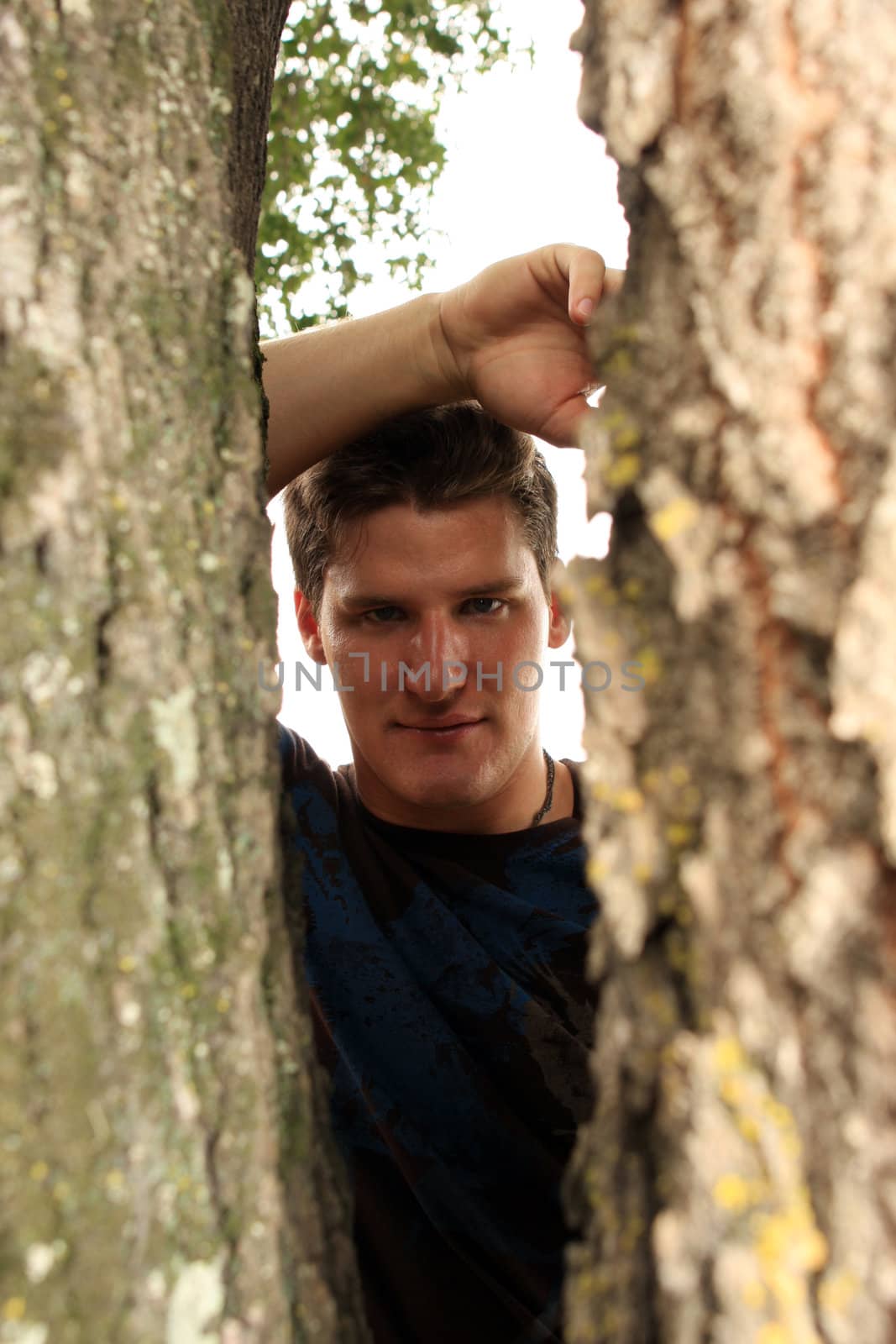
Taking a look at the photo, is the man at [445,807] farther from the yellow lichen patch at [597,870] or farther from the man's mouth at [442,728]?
the yellow lichen patch at [597,870]

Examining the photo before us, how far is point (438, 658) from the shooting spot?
113 inches

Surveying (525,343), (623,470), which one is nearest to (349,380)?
(525,343)

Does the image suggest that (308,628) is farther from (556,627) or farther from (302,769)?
(556,627)

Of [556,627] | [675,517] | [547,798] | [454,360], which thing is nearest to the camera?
[675,517]

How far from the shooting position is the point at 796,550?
0.82 m

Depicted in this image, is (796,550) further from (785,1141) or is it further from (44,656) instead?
(44,656)

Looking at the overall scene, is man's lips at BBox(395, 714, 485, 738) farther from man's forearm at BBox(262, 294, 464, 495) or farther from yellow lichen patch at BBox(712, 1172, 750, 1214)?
yellow lichen patch at BBox(712, 1172, 750, 1214)

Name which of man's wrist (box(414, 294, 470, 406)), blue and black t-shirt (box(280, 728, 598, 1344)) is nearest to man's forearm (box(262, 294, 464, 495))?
man's wrist (box(414, 294, 470, 406))

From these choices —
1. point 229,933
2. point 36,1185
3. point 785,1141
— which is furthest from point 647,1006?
point 36,1185

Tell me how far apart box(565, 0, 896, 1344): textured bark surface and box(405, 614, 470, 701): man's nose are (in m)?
1.91

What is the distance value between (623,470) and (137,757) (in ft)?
1.76

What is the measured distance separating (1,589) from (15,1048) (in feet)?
1.32

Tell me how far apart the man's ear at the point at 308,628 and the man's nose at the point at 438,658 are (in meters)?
0.61

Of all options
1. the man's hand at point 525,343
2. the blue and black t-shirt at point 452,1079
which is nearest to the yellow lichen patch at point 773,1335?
the blue and black t-shirt at point 452,1079
